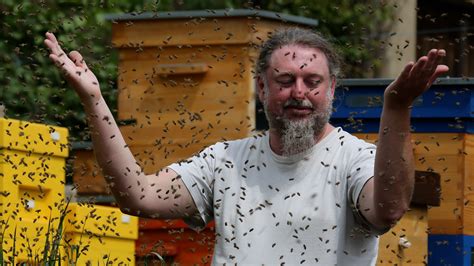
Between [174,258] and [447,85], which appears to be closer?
[447,85]

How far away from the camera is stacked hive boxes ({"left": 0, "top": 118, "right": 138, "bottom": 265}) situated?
206 inches

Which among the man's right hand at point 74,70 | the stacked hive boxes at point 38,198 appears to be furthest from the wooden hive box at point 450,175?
the man's right hand at point 74,70

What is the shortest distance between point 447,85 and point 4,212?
1.80 m

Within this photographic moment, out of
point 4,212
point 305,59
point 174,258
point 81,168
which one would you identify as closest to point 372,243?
point 305,59

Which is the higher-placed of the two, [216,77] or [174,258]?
[216,77]

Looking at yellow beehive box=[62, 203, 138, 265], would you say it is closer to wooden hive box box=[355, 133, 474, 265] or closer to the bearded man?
wooden hive box box=[355, 133, 474, 265]

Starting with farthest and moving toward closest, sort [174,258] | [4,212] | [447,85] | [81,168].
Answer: [81,168], [174,258], [447,85], [4,212]

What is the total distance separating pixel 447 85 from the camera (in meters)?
5.61

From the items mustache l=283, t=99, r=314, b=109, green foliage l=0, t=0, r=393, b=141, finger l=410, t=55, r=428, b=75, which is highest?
green foliage l=0, t=0, r=393, b=141

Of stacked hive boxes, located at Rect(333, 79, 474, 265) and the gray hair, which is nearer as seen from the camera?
the gray hair

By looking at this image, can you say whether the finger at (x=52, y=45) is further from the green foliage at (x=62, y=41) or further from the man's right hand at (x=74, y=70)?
the green foliage at (x=62, y=41)

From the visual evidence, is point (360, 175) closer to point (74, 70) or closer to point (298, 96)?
point (298, 96)

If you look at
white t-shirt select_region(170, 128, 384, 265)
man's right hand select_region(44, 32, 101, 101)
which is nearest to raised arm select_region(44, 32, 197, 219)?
man's right hand select_region(44, 32, 101, 101)

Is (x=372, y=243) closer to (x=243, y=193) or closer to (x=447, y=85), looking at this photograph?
(x=243, y=193)
